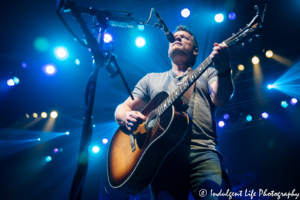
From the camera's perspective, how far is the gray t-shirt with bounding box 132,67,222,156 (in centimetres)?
183

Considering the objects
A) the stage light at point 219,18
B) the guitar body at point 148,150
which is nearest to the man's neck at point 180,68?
the guitar body at point 148,150

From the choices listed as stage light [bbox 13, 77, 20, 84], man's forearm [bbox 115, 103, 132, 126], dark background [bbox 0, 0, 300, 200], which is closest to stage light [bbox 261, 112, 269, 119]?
dark background [bbox 0, 0, 300, 200]

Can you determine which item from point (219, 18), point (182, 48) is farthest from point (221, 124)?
point (182, 48)

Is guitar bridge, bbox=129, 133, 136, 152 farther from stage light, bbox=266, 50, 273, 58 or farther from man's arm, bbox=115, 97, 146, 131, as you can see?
stage light, bbox=266, 50, 273, 58

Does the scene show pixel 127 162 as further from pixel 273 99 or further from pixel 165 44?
pixel 273 99

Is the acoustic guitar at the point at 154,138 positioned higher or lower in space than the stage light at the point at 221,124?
lower

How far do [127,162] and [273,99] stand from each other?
26.7 feet

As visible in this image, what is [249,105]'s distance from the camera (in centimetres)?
786

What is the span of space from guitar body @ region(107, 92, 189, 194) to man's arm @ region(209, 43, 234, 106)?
0.48m

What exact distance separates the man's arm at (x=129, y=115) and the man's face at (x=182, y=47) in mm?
982

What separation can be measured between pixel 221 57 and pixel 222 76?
0.20m

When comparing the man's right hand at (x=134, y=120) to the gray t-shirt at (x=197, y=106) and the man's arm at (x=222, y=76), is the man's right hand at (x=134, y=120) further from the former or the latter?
the man's arm at (x=222, y=76)

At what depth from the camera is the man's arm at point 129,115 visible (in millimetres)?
2273

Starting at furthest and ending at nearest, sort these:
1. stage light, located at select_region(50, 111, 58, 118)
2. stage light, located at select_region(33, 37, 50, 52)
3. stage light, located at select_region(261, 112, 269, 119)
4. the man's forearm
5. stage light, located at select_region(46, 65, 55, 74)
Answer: stage light, located at select_region(50, 111, 58, 118) → stage light, located at select_region(261, 112, 269, 119) → stage light, located at select_region(46, 65, 55, 74) → stage light, located at select_region(33, 37, 50, 52) → the man's forearm
